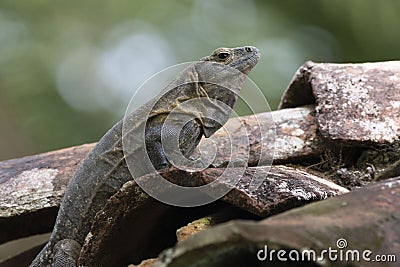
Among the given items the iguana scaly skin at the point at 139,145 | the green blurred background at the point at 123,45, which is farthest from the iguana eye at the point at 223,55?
the green blurred background at the point at 123,45

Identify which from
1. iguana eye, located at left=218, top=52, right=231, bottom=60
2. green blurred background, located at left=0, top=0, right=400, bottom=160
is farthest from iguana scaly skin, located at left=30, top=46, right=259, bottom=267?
green blurred background, located at left=0, top=0, right=400, bottom=160

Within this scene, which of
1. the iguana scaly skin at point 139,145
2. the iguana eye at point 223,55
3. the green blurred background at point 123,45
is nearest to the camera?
the iguana scaly skin at point 139,145

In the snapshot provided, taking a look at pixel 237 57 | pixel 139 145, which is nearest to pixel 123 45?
pixel 237 57

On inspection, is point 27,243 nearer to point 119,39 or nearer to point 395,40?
point 119,39

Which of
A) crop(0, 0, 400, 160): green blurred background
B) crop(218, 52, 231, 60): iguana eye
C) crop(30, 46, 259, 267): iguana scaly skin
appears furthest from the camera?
crop(0, 0, 400, 160): green blurred background

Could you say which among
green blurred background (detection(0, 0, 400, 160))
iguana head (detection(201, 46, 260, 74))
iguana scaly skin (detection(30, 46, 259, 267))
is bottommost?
green blurred background (detection(0, 0, 400, 160))

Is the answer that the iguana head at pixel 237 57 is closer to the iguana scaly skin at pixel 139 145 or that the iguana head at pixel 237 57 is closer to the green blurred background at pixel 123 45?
the iguana scaly skin at pixel 139 145

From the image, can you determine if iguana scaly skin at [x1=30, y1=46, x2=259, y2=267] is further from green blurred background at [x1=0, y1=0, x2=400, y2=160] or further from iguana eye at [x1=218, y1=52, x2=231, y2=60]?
green blurred background at [x1=0, y1=0, x2=400, y2=160]
